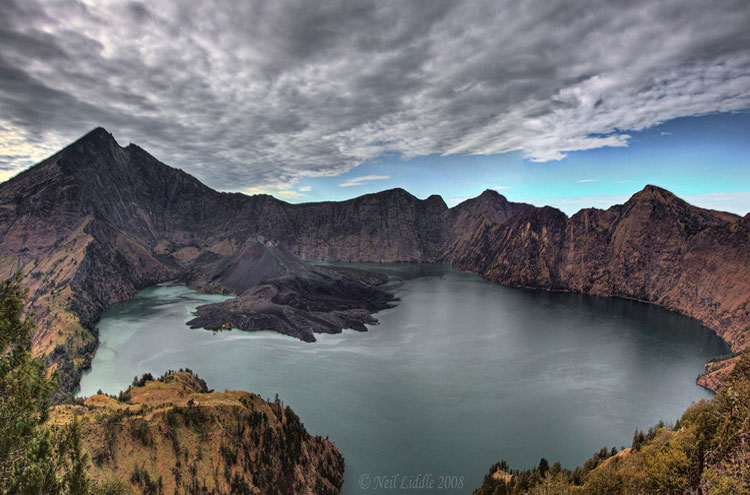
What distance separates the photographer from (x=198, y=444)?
813 inches

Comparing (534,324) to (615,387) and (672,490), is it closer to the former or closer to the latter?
(615,387)

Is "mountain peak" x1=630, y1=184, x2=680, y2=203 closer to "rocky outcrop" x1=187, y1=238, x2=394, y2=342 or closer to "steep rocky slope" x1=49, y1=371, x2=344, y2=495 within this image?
"rocky outcrop" x1=187, y1=238, x2=394, y2=342

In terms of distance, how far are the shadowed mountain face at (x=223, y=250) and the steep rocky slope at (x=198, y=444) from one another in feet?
97.0

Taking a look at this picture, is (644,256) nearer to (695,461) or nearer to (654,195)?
(654,195)

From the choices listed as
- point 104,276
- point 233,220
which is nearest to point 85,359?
point 104,276

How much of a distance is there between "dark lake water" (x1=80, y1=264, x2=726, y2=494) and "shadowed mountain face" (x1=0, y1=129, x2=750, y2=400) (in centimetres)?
652

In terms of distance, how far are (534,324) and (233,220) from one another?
154 meters

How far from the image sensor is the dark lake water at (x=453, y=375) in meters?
29.9

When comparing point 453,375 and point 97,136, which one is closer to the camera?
point 453,375

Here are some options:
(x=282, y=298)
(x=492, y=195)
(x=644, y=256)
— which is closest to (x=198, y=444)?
(x=282, y=298)

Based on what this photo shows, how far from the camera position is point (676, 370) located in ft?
152

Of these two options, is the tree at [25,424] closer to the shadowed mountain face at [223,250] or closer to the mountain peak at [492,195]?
the shadowed mountain face at [223,250]

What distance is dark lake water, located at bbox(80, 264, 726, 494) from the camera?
29.9 m

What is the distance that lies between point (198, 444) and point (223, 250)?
155 m
